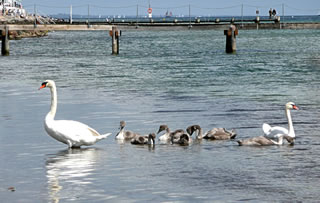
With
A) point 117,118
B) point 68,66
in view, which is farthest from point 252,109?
point 68,66

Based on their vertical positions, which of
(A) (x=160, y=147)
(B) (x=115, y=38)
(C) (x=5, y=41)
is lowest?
(A) (x=160, y=147)

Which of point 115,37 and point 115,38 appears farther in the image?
point 115,38

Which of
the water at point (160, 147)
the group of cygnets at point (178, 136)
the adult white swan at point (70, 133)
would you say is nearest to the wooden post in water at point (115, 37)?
the water at point (160, 147)

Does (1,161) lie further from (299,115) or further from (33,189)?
(299,115)

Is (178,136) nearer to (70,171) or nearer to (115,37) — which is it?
(70,171)

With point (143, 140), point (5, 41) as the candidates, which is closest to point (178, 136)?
point (143, 140)

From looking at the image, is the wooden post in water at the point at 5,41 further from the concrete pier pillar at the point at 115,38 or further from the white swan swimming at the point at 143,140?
the white swan swimming at the point at 143,140

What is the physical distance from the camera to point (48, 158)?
46.4ft

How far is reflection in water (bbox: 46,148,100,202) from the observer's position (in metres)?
11.2

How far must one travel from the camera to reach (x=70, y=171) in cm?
1290

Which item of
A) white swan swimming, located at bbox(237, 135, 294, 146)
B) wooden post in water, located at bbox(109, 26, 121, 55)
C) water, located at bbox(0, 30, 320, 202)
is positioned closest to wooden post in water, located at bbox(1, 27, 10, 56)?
wooden post in water, located at bbox(109, 26, 121, 55)

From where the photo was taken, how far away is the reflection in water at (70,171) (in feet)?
36.9

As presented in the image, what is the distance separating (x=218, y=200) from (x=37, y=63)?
3938 cm

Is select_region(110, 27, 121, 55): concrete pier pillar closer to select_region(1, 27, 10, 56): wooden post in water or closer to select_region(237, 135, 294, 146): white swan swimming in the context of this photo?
select_region(1, 27, 10, 56): wooden post in water
